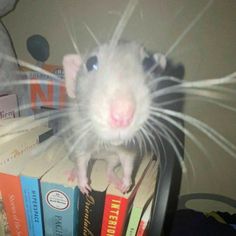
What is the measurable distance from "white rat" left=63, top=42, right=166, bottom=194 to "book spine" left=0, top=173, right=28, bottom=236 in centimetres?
16

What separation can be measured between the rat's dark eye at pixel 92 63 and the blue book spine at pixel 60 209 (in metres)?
0.20

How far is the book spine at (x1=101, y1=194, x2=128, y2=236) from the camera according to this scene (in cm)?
50

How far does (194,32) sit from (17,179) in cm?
35

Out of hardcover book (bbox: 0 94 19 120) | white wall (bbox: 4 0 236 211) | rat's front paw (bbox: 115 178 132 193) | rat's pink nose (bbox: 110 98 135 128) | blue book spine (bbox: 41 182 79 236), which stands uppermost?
white wall (bbox: 4 0 236 211)

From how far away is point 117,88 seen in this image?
13.1 inches

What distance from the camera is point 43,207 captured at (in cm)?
52

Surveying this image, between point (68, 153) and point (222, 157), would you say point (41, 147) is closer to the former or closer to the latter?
point (68, 153)

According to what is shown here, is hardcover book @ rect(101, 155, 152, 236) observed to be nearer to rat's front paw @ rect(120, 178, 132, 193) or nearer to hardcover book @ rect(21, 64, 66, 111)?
rat's front paw @ rect(120, 178, 132, 193)

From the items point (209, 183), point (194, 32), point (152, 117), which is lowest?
point (209, 183)

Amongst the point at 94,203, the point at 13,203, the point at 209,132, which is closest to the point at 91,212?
the point at 94,203

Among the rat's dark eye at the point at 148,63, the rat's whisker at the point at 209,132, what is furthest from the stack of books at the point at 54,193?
the rat's dark eye at the point at 148,63

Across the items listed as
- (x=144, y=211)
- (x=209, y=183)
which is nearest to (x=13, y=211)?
(x=144, y=211)

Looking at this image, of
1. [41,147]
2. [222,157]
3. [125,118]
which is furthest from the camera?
[222,157]

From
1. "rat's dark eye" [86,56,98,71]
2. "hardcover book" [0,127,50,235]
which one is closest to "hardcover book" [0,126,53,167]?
"hardcover book" [0,127,50,235]
